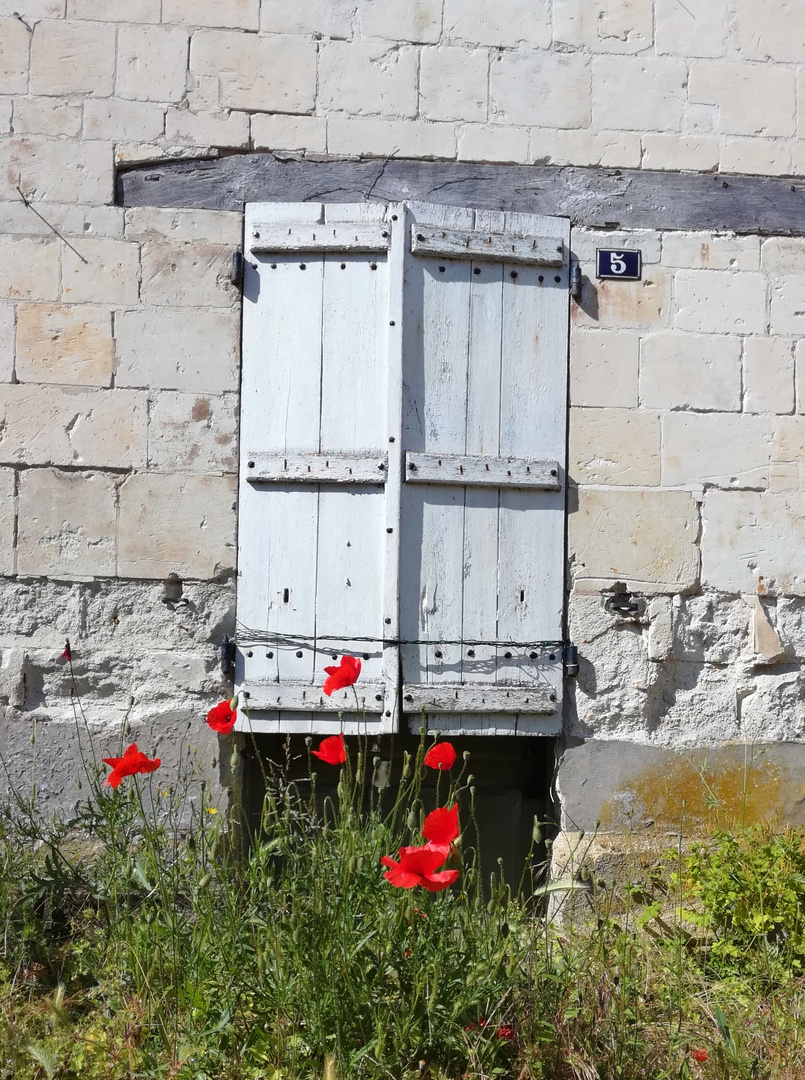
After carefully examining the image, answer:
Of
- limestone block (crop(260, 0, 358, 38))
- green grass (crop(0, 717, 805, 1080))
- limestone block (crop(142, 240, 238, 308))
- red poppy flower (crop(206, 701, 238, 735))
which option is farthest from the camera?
limestone block (crop(260, 0, 358, 38))

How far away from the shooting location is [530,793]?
11.5 ft

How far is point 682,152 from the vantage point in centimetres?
348

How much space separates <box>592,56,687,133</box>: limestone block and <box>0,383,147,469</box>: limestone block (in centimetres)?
198

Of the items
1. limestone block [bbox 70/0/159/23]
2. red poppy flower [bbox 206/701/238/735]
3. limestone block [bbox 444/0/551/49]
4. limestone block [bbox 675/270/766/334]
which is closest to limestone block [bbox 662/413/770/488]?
limestone block [bbox 675/270/766/334]

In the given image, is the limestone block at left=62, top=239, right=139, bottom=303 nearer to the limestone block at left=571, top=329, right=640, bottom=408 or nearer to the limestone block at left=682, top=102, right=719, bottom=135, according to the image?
the limestone block at left=571, top=329, right=640, bottom=408

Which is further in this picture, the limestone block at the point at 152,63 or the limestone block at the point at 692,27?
the limestone block at the point at 692,27

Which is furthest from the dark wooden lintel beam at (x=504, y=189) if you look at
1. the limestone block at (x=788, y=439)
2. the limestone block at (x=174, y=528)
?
the limestone block at (x=174, y=528)

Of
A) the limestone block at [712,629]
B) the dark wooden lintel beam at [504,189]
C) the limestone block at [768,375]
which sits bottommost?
the limestone block at [712,629]

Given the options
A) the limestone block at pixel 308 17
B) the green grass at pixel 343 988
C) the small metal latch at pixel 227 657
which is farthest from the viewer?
the limestone block at pixel 308 17

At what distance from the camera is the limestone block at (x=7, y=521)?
10.5 ft

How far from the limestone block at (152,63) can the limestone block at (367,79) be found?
500 mm

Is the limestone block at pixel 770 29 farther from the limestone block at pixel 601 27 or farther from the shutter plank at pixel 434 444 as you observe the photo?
the shutter plank at pixel 434 444

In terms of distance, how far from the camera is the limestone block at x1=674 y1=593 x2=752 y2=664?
3.35 meters

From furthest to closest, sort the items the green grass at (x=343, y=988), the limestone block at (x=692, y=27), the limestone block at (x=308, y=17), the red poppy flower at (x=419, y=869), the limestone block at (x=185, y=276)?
the limestone block at (x=692, y=27)
the limestone block at (x=308, y=17)
the limestone block at (x=185, y=276)
the green grass at (x=343, y=988)
the red poppy flower at (x=419, y=869)
